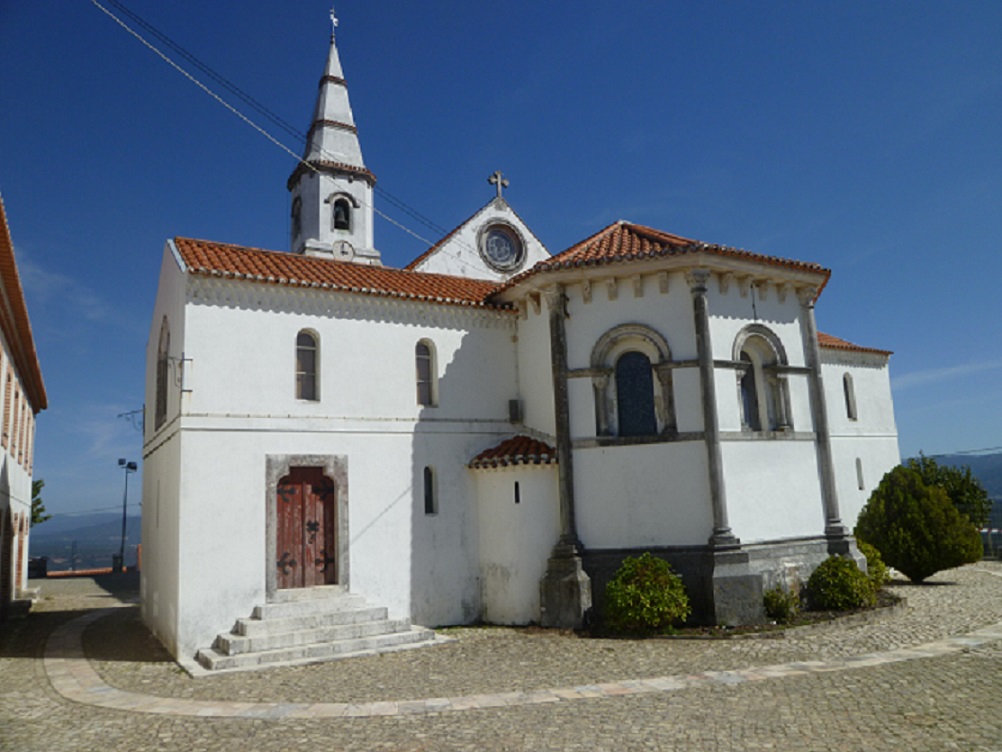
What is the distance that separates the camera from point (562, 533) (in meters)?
14.8

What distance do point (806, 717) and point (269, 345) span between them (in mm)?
11378

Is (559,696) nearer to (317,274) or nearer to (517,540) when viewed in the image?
(517,540)

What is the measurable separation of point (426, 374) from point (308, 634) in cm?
622

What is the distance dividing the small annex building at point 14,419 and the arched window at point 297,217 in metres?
9.54

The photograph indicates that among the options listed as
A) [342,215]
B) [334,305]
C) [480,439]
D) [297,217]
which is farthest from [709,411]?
[297,217]

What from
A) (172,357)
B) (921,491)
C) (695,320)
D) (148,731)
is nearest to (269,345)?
(172,357)

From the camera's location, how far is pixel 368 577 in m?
14.7

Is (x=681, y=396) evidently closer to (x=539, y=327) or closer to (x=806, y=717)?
(x=539, y=327)

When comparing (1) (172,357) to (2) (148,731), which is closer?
(2) (148,731)

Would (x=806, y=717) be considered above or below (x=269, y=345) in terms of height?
below

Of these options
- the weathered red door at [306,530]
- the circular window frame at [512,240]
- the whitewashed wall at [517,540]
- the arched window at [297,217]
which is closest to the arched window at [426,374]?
the whitewashed wall at [517,540]

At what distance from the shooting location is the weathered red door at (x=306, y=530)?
1411cm

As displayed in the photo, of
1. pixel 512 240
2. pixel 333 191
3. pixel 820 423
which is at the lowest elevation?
pixel 820 423

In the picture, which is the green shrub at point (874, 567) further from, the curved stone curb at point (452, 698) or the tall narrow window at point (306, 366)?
the tall narrow window at point (306, 366)
